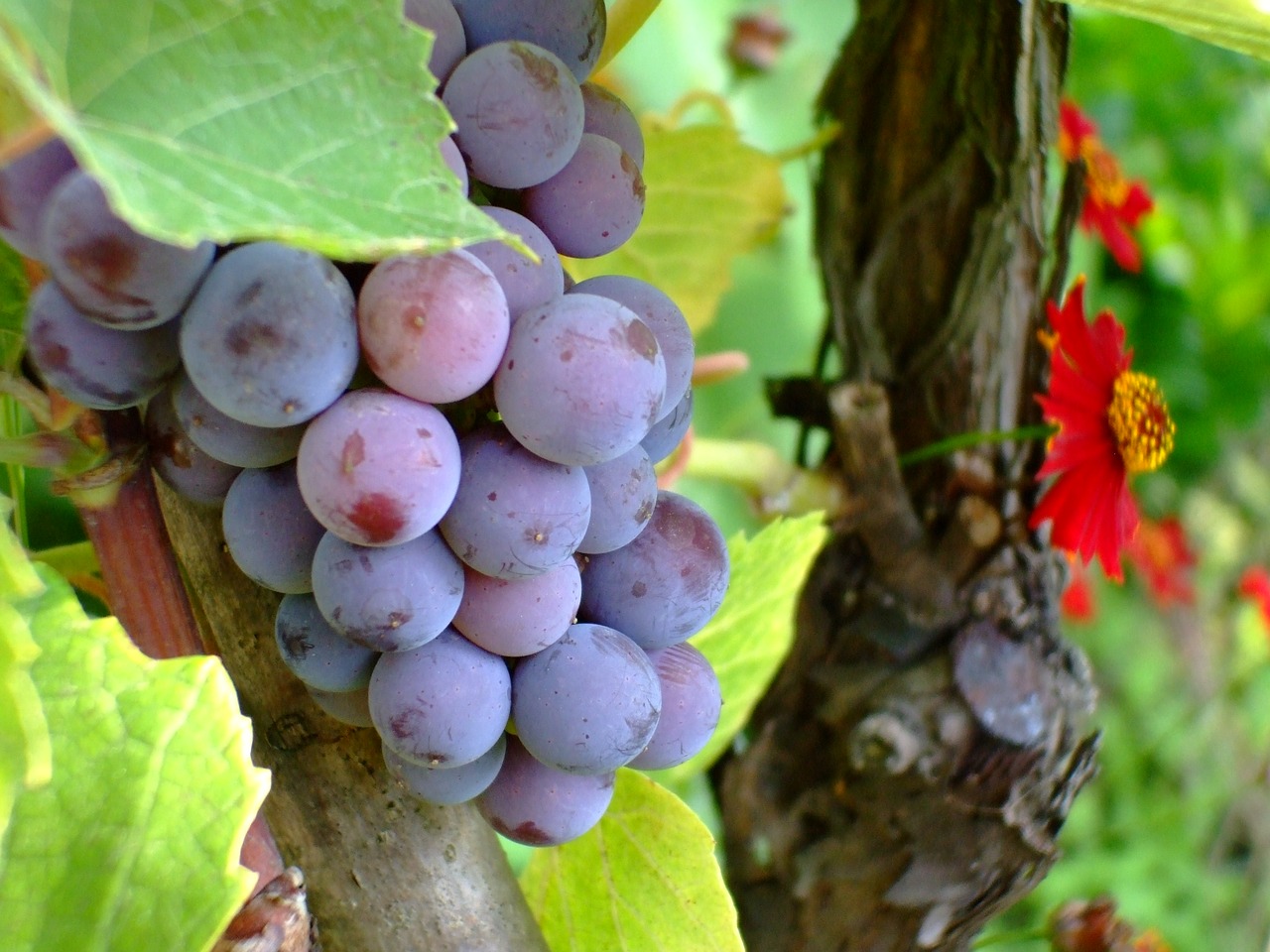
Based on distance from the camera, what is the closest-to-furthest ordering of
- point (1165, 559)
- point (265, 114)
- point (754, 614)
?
point (265, 114), point (754, 614), point (1165, 559)

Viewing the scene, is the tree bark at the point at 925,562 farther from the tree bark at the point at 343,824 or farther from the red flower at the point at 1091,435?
the tree bark at the point at 343,824

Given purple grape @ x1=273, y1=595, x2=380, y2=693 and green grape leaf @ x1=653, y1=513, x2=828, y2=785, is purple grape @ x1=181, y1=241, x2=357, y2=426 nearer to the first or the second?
purple grape @ x1=273, y1=595, x2=380, y2=693

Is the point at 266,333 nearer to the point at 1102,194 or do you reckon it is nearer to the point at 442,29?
the point at 442,29

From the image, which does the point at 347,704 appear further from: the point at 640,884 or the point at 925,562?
the point at 925,562

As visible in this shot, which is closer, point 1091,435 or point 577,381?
point 577,381

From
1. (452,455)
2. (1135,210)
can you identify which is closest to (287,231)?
(452,455)

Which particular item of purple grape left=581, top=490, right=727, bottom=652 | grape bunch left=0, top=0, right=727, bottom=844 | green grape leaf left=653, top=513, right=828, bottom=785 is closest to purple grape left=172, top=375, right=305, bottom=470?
grape bunch left=0, top=0, right=727, bottom=844

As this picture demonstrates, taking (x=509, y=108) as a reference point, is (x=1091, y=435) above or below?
below

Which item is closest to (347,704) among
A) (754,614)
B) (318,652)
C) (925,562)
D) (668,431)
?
(318,652)

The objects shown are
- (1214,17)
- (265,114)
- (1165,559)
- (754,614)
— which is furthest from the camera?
(1165,559)

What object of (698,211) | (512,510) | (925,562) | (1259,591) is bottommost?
(1259,591)
